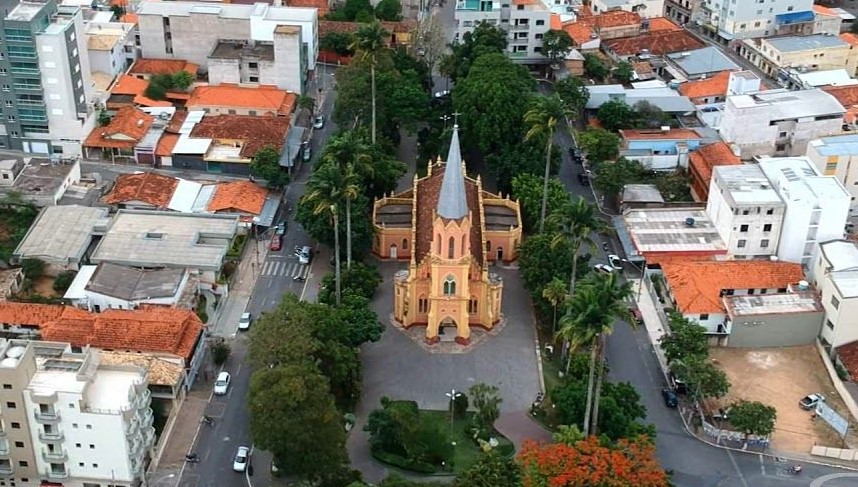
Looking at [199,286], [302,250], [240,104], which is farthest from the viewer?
[240,104]

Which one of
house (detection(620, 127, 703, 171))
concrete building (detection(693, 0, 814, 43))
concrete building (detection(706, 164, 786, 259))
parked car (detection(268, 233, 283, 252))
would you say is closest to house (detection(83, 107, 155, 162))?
parked car (detection(268, 233, 283, 252))

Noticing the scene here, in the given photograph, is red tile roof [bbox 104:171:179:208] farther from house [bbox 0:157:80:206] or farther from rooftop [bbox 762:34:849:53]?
rooftop [bbox 762:34:849:53]

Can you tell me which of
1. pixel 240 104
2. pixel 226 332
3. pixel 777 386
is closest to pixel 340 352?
pixel 226 332

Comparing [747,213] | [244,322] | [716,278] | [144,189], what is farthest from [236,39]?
[716,278]

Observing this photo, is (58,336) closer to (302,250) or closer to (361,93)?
(302,250)

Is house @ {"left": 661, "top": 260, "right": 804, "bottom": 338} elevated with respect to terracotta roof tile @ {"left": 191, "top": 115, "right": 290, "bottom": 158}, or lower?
lower

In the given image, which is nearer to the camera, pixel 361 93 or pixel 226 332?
pixel 226 332

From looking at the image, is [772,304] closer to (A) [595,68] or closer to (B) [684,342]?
(B) [684,342]
